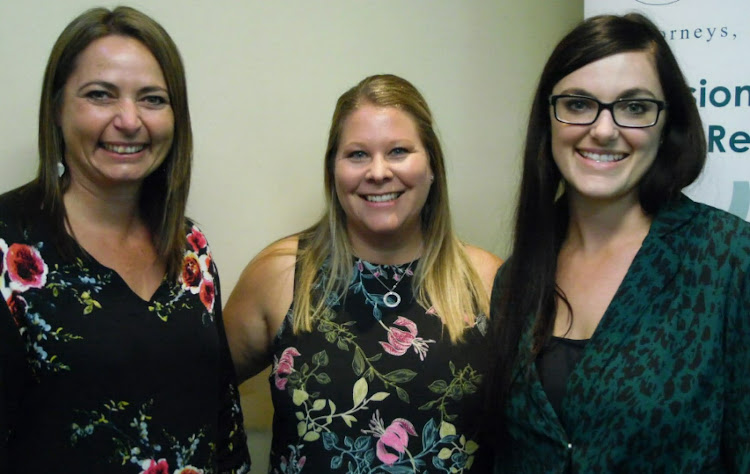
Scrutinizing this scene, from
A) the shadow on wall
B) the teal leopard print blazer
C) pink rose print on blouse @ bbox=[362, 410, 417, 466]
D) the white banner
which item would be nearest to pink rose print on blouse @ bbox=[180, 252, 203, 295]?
pink rose print on blouse @ bbox=[362, 410, 417, 466]

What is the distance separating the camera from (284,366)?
177 cm

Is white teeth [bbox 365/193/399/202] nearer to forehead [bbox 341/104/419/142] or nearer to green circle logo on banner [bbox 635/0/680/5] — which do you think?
forehead [bbox 341/104/419/142]

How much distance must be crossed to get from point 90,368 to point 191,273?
1.13 feet

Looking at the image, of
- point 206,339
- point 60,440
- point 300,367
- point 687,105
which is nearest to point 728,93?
point 687,105

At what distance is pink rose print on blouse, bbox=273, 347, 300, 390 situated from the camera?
1758 mm

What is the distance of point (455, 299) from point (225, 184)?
0.86 m

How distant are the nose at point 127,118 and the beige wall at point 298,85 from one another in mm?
579

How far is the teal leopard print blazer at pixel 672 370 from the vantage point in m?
1.34

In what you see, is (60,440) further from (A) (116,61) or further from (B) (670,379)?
(B) (670,379)

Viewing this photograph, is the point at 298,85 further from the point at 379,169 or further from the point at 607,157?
the point at 607,157

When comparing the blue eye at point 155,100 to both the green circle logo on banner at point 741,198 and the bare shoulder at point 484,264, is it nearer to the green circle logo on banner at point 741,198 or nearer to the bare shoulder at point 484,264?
the bare shoulder at point 484,264

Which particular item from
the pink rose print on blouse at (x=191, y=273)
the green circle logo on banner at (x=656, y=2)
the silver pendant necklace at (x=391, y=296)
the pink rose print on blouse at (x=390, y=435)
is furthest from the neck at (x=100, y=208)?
the green circle logo on banner at (x=656, y=2)

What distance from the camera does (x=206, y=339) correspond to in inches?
65.9

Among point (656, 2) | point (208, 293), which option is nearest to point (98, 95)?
point (208, 293)
